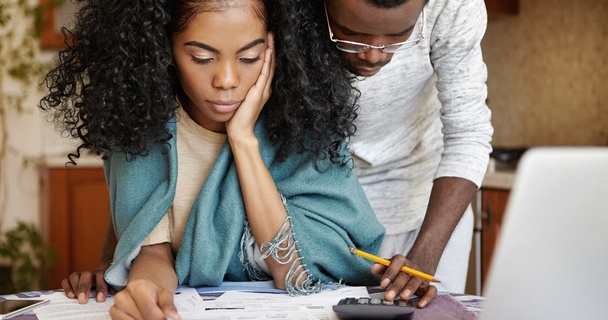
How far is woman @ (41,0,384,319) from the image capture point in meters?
1.25

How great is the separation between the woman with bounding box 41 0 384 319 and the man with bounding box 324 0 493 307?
3.9 inches

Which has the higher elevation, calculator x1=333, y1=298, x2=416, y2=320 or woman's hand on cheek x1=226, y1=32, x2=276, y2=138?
woman's hand on cheek x1=226, y1=32, x2=276, y2=138

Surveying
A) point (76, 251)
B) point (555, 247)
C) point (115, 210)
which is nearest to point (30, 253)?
point (76, 251)

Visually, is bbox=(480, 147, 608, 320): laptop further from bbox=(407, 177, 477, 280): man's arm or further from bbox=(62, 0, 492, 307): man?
bbox=(407, 177, 477, 280): man's arm

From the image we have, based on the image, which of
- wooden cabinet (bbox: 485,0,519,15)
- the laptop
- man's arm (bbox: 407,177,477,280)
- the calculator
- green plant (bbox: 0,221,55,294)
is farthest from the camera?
green plant (bbox: 0,221,55,294)

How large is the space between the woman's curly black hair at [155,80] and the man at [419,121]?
59mm

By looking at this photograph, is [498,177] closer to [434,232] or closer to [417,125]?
[417,125]

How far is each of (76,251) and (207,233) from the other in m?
2.61

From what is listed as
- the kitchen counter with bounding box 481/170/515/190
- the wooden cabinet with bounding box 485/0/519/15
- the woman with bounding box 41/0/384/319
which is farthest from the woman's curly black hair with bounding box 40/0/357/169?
the wooden cabinet with bounding box 485/0/519/15

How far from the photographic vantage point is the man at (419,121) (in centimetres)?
129

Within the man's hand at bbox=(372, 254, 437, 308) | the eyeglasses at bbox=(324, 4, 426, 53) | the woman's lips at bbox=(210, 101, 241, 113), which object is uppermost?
the eyeglasses at bbox=(324, 4, 426, 53)

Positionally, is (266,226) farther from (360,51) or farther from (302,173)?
(360,51)

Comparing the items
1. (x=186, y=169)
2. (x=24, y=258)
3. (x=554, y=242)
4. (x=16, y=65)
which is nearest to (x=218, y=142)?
(x=186, y=169)

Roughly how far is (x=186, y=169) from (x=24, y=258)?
247 centimetres
